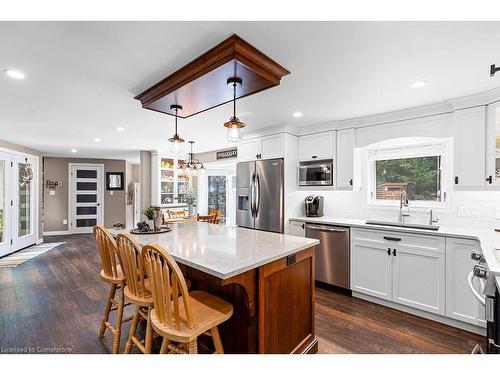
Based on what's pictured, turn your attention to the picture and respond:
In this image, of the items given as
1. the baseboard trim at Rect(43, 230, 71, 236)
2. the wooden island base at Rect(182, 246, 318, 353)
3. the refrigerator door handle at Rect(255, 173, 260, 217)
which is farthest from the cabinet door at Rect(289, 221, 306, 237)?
the baseboard trim at Rect(43, 230, 71, 236)

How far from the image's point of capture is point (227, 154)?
5867 mm

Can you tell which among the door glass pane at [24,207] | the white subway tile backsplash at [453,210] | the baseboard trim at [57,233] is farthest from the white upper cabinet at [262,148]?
the baseboard trim at [57,233]

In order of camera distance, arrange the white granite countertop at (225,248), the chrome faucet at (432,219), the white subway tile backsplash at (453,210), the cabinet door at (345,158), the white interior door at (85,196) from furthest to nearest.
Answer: the white interior door at (85,196), the cabinet door at (345,158), the chrome faucet at (432,219), the white subway tile backsplash at (453,210), the white granite countertop at (225,248)

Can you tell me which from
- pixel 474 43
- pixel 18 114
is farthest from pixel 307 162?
pixel 18 114

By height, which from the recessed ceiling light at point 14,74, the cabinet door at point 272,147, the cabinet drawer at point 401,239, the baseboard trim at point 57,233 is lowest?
the baseboard trim at point 57,233

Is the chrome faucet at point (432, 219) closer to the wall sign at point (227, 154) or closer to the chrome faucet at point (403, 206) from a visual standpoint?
the chrome faucet at point (403, 206)

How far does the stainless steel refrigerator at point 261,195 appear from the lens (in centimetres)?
367

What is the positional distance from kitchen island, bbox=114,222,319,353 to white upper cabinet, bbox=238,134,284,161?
1.85 meters

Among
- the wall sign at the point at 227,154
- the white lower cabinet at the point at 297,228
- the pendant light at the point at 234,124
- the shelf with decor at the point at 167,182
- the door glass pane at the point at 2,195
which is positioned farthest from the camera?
the shelf with decor at the point at 167,182

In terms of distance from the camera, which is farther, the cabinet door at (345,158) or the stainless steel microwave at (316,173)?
the stainless steel microwave at (316,173)

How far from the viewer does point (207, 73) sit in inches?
71.8

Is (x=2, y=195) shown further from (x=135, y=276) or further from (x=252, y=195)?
(x=135, y=276)
